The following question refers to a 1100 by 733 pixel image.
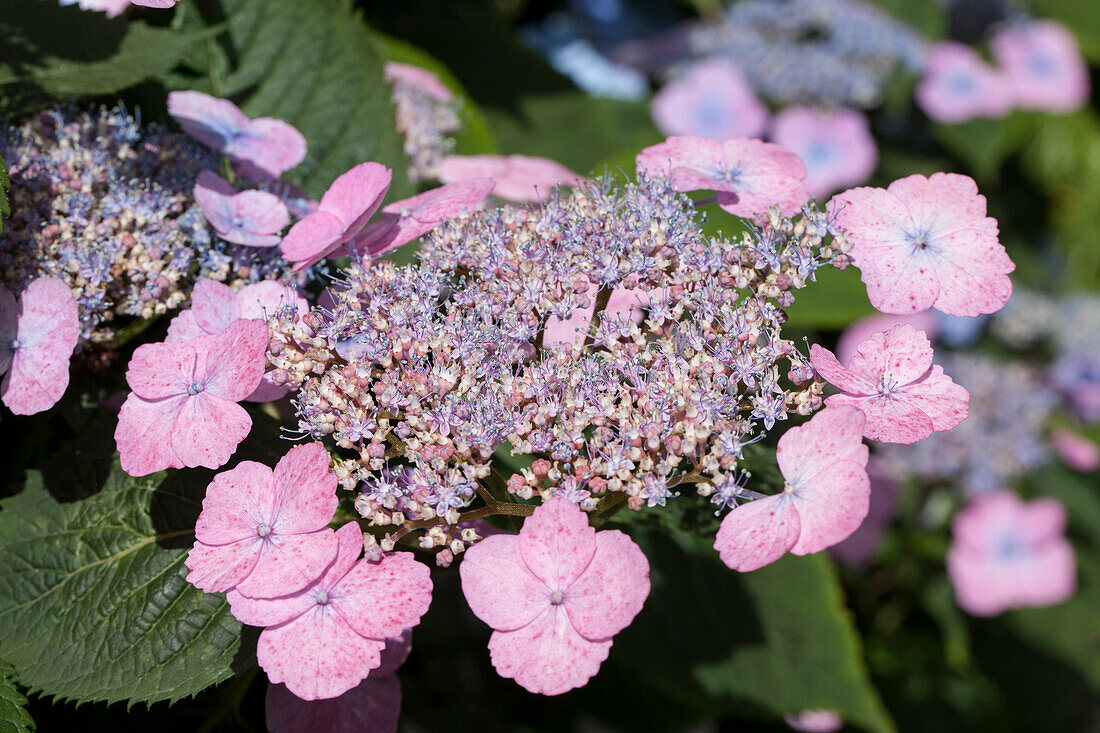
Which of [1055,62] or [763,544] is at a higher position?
[763,544]

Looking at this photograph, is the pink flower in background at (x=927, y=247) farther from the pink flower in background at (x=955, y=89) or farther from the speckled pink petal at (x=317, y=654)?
the pink flower in background at (x=955, y=89)

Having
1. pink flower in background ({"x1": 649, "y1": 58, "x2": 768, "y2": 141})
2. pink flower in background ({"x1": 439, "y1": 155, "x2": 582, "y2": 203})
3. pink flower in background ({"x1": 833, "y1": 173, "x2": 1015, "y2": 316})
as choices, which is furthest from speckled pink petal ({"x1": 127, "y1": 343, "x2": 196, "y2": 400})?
pink flower in background ({"x1": 649, "y1": 58, "x2": 768, "y2": 141})

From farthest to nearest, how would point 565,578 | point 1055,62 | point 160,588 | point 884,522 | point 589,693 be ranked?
point 1055,62, point 884,522, point 589,693, point 160,588, point 565,578

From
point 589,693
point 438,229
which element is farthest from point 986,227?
Answer: point 589,693

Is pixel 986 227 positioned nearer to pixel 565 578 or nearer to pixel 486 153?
pixel 565 578

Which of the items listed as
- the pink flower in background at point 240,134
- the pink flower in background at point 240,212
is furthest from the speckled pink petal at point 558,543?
the pink flower in background at point 240,134
